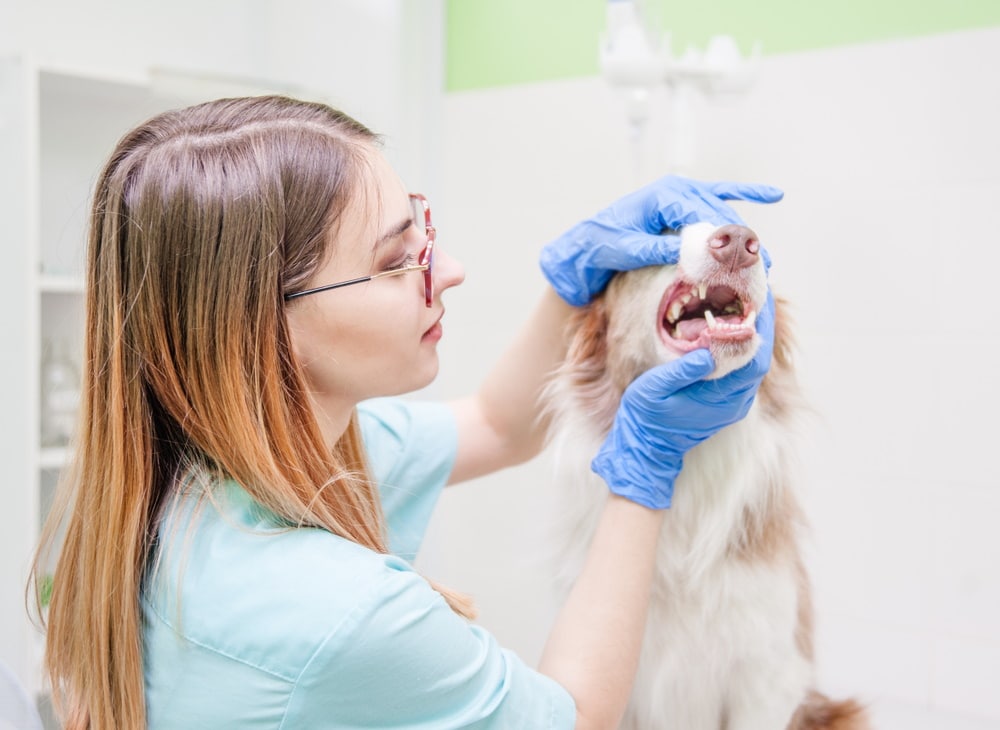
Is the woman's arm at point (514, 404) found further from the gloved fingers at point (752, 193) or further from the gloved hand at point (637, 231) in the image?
the gloved fingers at point (752, 193)

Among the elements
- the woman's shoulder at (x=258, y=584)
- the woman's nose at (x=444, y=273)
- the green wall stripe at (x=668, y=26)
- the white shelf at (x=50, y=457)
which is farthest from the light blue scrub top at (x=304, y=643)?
the white shelf at (x=50, y=457)

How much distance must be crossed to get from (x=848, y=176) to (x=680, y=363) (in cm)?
76

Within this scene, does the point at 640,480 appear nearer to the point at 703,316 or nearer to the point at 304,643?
the point at 703,316

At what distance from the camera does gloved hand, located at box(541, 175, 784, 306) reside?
1.14 m

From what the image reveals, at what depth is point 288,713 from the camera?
0.82 metres

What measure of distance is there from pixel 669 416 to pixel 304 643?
20.3 inches

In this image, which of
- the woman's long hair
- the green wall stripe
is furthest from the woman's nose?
the green wall stripe

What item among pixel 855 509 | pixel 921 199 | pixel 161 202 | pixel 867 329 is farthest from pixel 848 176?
pixel 161 202

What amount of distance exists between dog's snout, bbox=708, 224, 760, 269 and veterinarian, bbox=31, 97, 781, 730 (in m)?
0.11

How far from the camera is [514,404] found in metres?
1.42

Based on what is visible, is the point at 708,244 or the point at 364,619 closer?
the point at 364,619

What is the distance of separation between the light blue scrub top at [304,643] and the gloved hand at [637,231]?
1.70 ft

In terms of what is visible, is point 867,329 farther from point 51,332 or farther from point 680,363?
point 51,332

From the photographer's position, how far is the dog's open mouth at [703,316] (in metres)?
1.03
